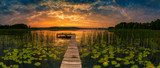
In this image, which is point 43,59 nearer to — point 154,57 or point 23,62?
point 23,62

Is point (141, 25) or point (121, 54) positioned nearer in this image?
point (121, 54)

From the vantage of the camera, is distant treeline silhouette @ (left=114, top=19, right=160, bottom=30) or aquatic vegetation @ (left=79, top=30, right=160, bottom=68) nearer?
aquatic vegetation @ (left=79, top=30, right=160, bottom=68)

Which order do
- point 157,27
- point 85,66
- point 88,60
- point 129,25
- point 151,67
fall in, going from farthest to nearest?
point 129,25 < point 157,27 < point 88,60 < point 85,66 < point 151,67

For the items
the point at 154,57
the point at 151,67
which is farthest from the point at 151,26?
the point at 151,67

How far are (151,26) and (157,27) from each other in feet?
21.5

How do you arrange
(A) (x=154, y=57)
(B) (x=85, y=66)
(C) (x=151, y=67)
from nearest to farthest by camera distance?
(C) (x=151, y=67), (B) (x=85, y=66), (A) (x=154, y=57)

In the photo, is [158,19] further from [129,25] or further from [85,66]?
[85,66]

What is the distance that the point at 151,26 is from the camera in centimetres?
12000

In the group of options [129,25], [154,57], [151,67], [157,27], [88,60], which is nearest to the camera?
[151,67]

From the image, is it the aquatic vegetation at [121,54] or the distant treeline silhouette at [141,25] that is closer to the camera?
the aquatic vegetation at [121,54]

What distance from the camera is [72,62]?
550 inches

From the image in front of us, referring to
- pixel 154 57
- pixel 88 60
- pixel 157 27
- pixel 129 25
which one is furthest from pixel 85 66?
pixel 129 25

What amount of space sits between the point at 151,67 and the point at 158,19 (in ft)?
350

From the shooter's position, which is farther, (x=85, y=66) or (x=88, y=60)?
(x=88, y=60)
